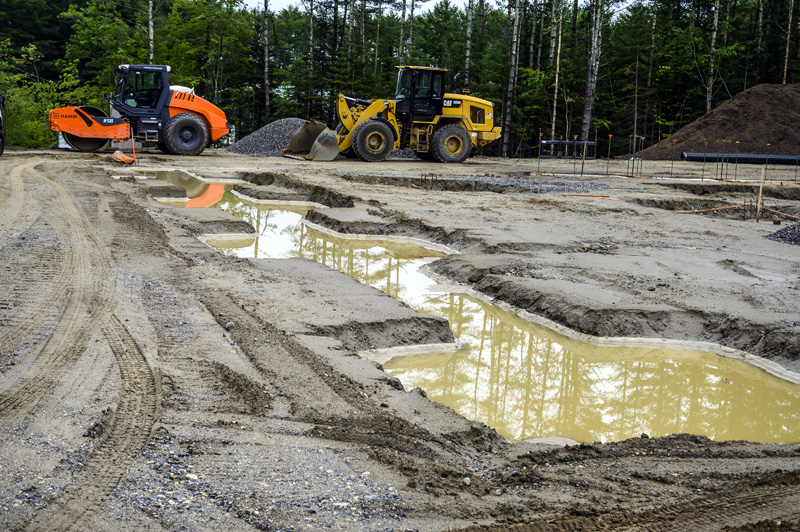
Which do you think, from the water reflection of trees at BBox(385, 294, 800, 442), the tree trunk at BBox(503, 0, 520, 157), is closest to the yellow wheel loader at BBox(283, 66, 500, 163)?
the tree trunk at BBox(503, 0, 520, 157)

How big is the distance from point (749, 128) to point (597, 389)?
32.6 meters

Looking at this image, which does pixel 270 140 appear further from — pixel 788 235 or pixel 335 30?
pixel 788 235

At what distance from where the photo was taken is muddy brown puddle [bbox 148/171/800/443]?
5.19 metres

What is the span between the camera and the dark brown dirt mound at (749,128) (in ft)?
108

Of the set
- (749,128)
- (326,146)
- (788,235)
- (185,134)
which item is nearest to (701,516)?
(788,235)

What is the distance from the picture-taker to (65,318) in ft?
19.6

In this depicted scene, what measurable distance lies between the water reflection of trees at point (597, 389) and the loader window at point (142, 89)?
2009 cm

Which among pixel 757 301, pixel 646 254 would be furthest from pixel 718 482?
pixel 646 254

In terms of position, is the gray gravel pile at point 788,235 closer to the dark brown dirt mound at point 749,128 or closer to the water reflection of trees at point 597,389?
the water reflection of trees at point 597,389

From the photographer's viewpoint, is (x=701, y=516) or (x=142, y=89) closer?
(x=701, y=516)

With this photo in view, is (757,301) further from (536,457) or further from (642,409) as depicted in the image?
(536,457)

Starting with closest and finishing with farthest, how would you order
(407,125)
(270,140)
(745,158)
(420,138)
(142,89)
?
(142,89)
(407,125)
(420,138)
(270,140)
(745,158)

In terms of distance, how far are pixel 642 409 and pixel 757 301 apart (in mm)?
2764

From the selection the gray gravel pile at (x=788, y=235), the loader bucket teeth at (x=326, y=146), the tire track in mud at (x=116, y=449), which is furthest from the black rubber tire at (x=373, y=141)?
the tire track in mud at (x=116, y=449)
